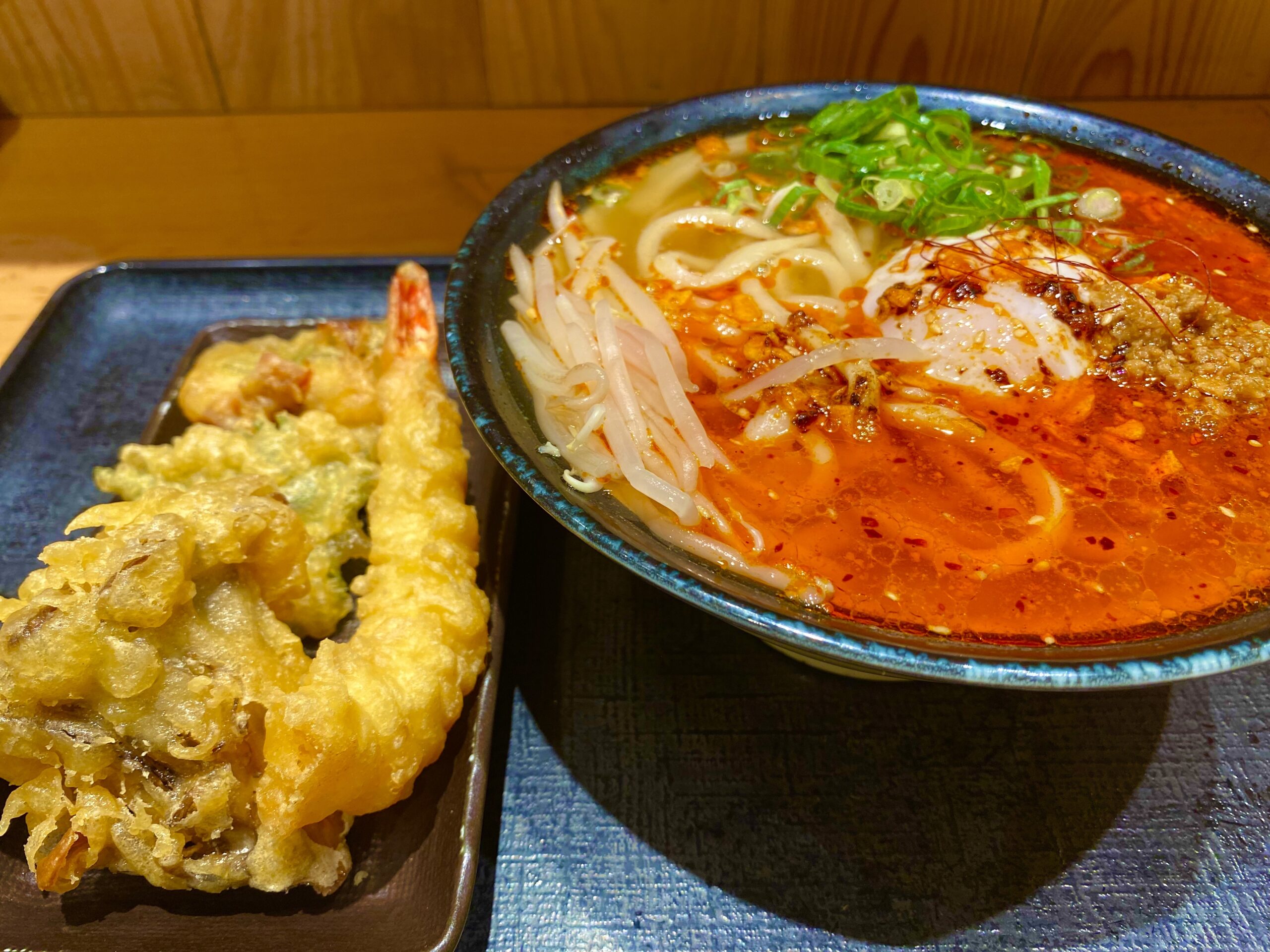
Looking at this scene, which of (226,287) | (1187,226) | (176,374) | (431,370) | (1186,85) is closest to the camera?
(1187,226)

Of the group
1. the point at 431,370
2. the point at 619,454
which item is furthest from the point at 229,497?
the point at 619,454

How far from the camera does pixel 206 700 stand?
61.7 inches

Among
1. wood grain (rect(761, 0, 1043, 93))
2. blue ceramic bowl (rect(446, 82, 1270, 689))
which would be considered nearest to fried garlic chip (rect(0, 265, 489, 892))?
blue ceramic bowl (rect(446, 82, 1270, 689))

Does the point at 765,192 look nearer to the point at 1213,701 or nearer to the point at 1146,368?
the point at 1146,368

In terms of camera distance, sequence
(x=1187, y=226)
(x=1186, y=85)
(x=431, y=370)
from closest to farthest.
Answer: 1. (x=1187, y=226)
2. (x=431, y=370)
3. (x=1186, y=85)

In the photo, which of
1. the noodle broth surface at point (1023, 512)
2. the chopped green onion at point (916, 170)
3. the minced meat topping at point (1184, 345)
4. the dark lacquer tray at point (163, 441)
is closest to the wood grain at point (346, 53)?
the dark lacquer tray at point (163, 441)

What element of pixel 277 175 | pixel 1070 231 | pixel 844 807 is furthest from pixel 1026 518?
pixel 277 175

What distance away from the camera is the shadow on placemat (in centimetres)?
171

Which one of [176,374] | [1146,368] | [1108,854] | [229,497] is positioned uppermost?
[1146,368]

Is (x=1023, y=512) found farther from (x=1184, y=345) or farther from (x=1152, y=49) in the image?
(x=1152, y=49)

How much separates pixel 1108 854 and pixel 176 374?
2913 mm

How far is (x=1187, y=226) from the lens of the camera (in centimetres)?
228

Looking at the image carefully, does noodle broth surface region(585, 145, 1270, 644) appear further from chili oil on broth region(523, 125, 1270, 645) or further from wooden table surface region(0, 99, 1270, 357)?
wooden table surface region(0, 99, 1270, 357)

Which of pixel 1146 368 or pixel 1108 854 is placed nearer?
pixel 1108 854
